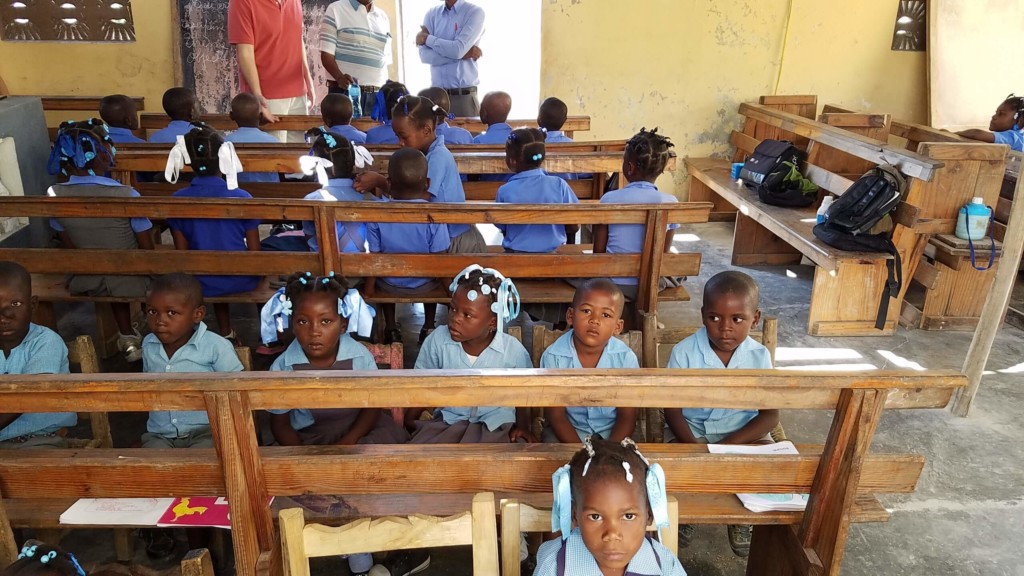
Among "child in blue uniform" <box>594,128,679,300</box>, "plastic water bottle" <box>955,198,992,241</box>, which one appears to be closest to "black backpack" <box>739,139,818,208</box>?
"plastic water bottle" <box>955,198,992,241</box>

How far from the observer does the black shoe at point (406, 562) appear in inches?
103

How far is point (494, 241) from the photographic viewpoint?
6.37 m

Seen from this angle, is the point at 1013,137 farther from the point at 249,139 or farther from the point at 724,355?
the point at 249,139

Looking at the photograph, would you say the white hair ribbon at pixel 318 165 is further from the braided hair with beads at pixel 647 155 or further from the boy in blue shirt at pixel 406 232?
the braided hair with beads at pixel 647 155

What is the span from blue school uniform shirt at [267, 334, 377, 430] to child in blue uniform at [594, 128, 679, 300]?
1.52 meters

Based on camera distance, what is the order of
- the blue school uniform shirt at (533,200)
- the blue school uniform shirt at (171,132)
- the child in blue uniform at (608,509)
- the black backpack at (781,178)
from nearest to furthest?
1. the child in blue uniform at (608,509)
2. the blue school uniform shirt at (533,200)
3. the blue school uniform shirt at (171,132)
4. the black backpack at (781,178)

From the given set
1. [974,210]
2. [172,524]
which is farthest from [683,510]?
[974,210]

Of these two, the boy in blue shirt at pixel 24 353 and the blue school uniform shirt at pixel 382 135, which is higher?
the blue school uniform shirt at pixel 382 135

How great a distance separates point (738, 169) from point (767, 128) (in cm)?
86

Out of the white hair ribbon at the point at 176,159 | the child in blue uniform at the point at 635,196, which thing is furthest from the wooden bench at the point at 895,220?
the white hair ribbon at the point at 176,159

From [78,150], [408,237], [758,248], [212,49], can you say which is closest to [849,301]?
[758,248]

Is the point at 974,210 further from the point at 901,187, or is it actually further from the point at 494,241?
the point at 494,241

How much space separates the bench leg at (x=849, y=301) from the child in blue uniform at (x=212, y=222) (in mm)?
3479

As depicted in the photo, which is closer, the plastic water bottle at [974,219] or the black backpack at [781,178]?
the plastic water bottle at [974,219]
